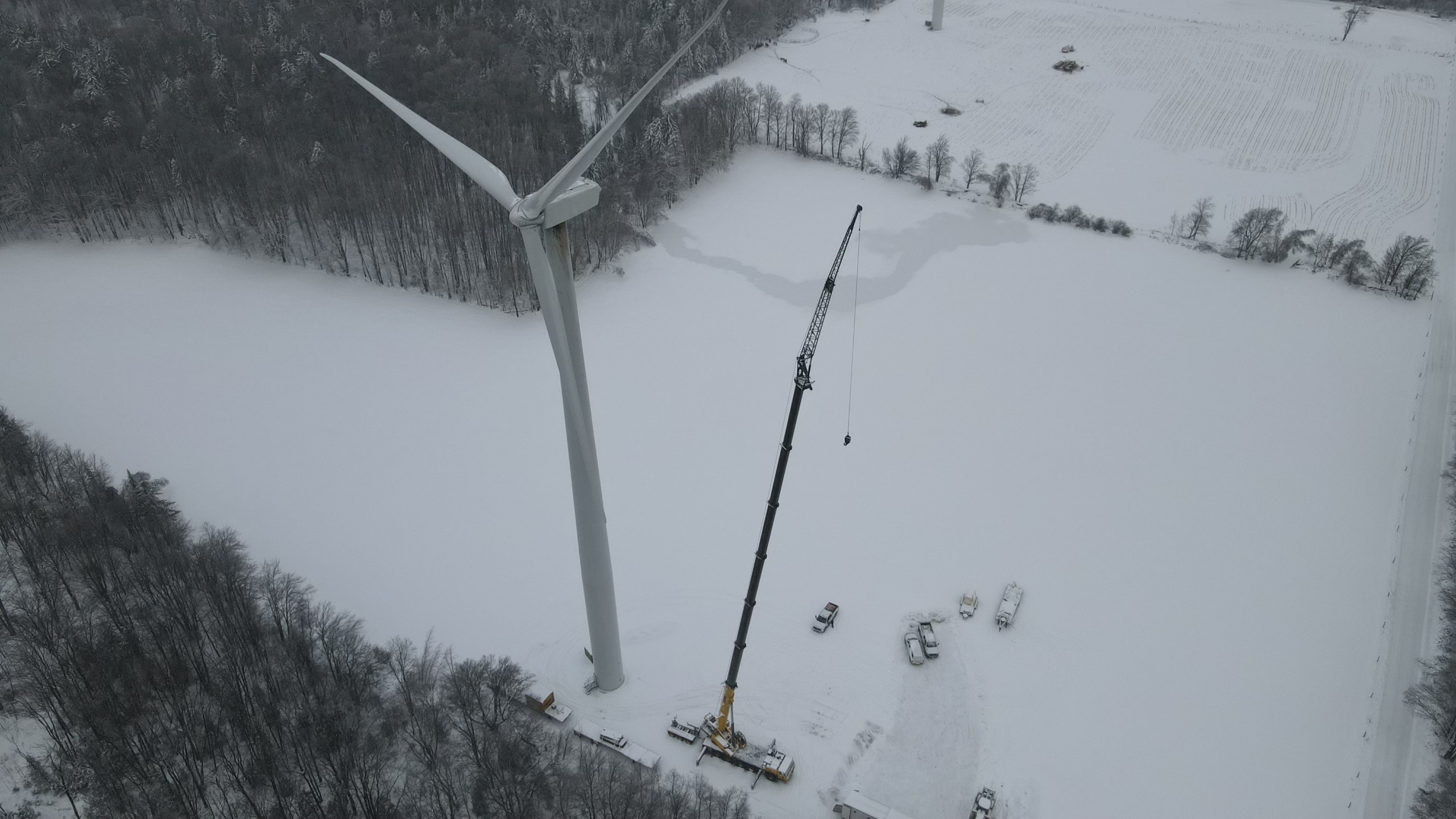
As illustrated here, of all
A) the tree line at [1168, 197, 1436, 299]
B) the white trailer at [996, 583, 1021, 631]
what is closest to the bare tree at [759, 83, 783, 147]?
the tree line at [1168, 197, 1436, 299]

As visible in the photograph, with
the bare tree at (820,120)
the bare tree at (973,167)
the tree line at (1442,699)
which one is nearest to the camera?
the tree line at (1442,699)

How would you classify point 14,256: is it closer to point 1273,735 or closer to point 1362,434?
point 1273,735

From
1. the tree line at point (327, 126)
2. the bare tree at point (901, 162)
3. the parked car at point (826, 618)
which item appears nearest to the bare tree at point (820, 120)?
the bare tree at point (901, 162)

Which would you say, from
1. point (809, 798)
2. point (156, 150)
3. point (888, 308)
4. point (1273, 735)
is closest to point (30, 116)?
point (156, 150)

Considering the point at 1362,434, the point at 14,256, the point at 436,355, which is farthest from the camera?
the point at 14,256

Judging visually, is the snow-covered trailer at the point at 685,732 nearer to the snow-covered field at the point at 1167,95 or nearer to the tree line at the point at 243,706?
the tree line at the point at 243,706

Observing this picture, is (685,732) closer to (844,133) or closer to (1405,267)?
(844,133)

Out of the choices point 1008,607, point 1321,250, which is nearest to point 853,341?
point 1008,607
